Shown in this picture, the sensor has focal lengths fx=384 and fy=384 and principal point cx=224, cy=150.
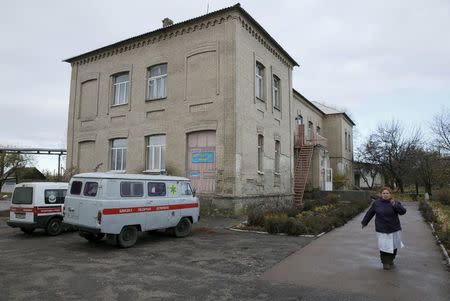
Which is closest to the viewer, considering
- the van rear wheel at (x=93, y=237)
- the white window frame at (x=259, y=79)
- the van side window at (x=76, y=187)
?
the van side window at (x=76, y=187)

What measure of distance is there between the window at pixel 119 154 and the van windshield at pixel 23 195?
8.71 m

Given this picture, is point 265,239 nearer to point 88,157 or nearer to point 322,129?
point 88,157

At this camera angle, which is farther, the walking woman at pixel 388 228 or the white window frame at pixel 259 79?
the white window frame at pixel 259 79

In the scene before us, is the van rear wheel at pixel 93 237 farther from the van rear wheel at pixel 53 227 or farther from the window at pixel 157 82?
the window at pixel 157 82

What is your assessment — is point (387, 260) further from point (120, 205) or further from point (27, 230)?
point (27, 230)

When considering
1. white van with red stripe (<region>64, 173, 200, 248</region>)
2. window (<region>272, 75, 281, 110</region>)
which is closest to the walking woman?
white van with red stripe (<region>64, 173, 200, 248</region>)

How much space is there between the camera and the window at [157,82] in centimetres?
2067

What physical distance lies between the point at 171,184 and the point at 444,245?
785 cm

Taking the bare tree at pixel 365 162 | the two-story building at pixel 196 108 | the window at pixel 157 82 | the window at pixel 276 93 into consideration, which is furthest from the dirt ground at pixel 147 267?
the bare tree at pixel 365 162

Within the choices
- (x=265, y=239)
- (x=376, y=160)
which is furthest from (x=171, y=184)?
(x=376, y=160)

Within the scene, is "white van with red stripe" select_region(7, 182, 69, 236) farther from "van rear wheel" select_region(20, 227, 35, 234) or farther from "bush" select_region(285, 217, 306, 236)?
"bush" select_region(285, 217, 306, 236)

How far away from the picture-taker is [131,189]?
10703 mm

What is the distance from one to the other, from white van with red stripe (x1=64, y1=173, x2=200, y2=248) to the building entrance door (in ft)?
19.8

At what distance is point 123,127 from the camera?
71.0 feet
